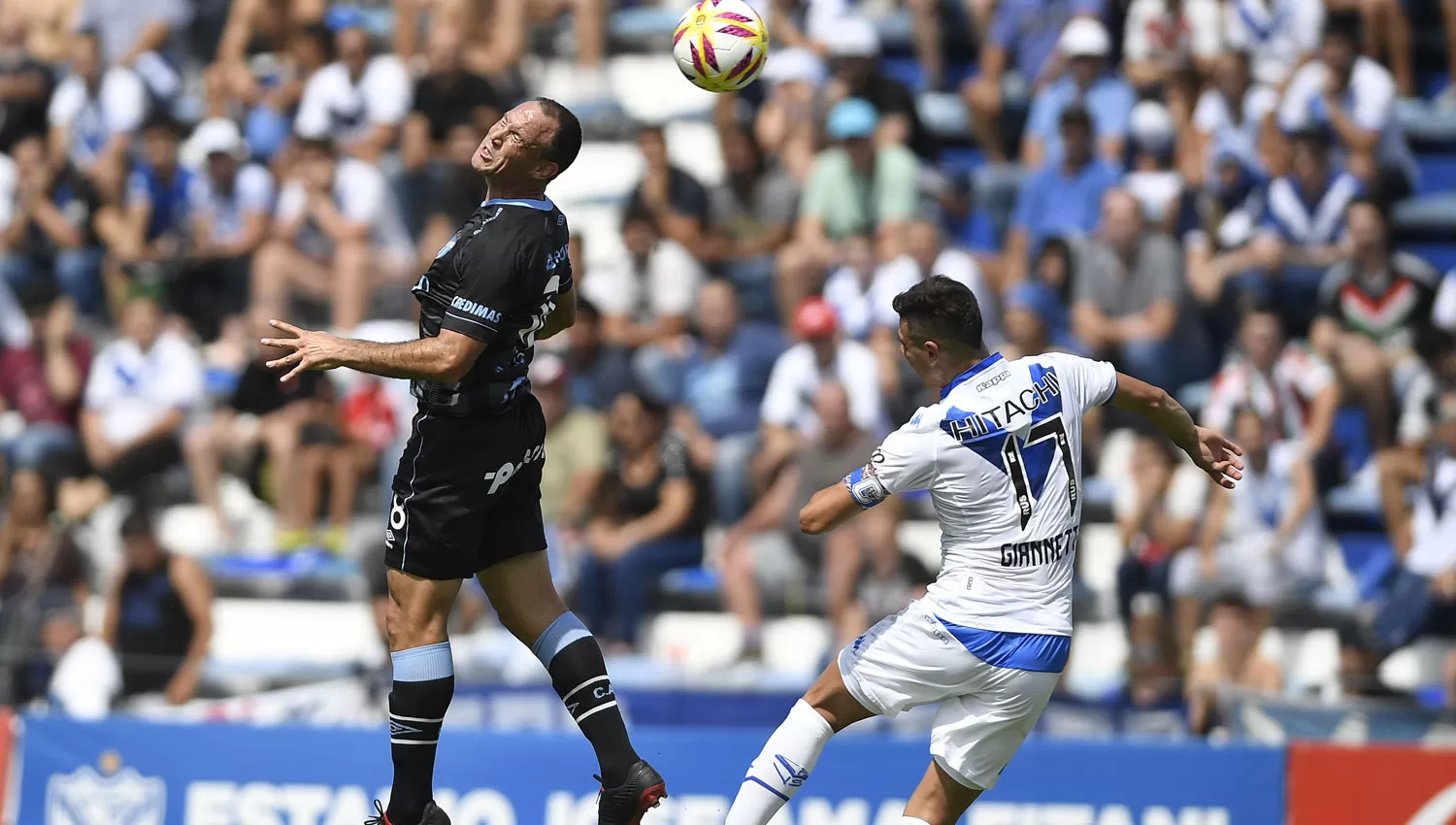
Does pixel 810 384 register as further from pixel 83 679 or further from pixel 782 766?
pixel 782 766

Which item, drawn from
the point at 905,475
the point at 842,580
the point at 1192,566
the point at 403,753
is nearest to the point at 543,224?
the point at 905,475

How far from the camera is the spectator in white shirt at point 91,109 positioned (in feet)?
54.3

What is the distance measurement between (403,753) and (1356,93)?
34.5 ft

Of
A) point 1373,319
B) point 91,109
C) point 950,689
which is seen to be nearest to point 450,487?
point 950,689

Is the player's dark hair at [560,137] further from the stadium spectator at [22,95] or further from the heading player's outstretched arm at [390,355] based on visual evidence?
the stadium spectator at [22,95]

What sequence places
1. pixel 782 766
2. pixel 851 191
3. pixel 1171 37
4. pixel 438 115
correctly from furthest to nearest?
1. pixel 438 115
2. pixel 1171 37
3. pixel 851 191
4. pixel 782 766

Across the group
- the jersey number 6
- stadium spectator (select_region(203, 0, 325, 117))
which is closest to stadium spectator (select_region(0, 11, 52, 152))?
stadium spectator (select_region(203, 0, 325, 117))

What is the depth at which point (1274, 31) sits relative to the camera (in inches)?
594

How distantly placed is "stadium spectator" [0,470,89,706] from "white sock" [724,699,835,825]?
271 inches

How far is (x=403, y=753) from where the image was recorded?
6734mm

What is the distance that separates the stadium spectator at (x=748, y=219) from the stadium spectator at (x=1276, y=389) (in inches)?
142

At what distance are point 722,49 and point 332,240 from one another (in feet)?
26.6

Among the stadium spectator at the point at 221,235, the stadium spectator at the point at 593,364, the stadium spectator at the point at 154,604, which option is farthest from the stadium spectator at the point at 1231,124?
the stadium spectator at the point at 154,604

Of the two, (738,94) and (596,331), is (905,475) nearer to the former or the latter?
(596,331)
